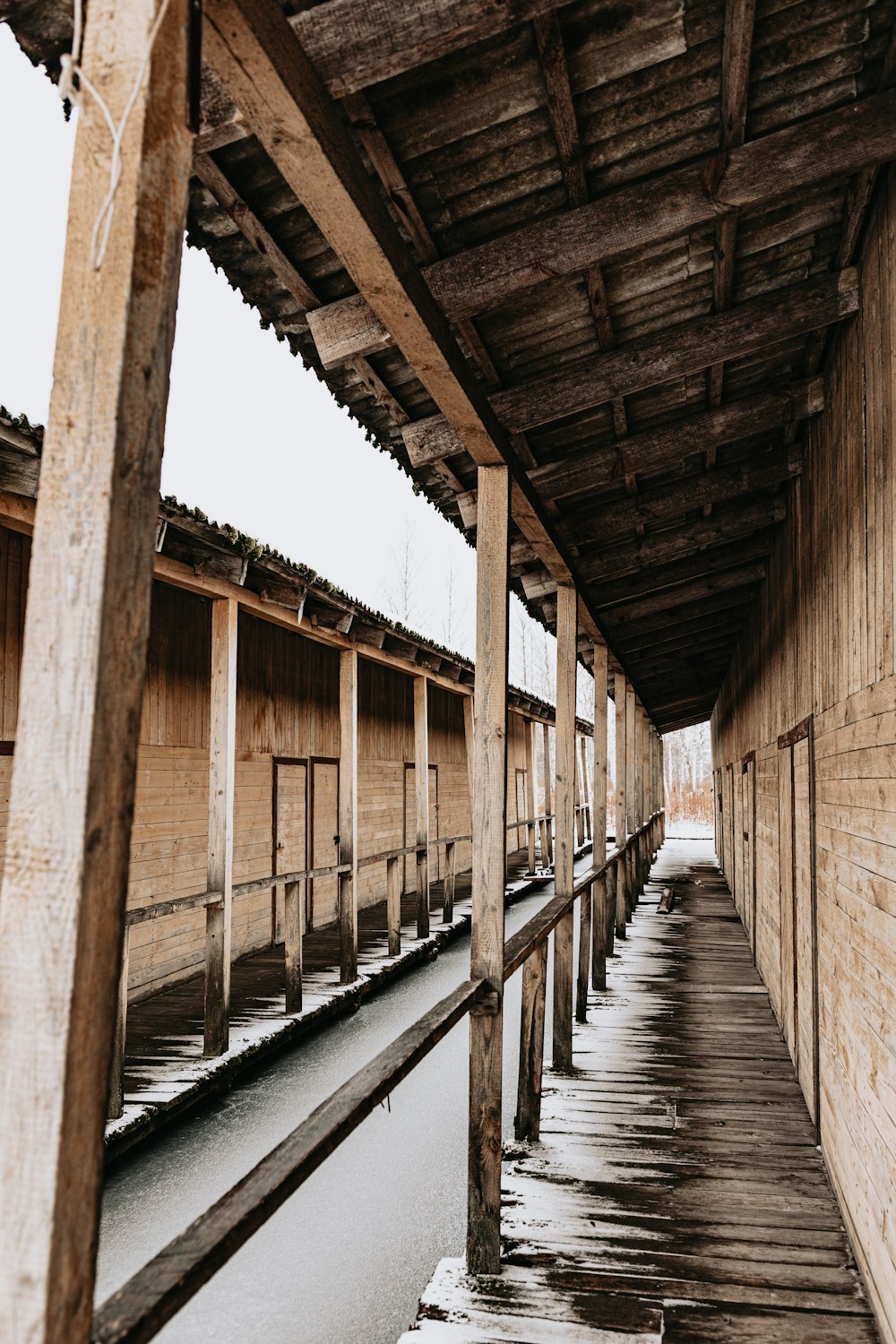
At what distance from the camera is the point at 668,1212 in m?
4.05

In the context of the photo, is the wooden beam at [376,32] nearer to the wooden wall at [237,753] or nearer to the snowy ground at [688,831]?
the wooden wall at [237,753]

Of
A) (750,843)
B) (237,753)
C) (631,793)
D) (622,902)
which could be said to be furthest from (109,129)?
(631,793)

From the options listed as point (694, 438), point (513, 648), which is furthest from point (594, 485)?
point (513, 648)

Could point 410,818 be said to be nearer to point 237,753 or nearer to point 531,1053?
point 237,753

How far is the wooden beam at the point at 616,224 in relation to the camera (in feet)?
10.5

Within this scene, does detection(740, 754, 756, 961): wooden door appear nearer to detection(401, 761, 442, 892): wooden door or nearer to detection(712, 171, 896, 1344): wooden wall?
detection(712, 171, 896, 1344): wooden wall

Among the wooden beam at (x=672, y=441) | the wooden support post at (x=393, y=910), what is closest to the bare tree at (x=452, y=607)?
the wooden support post at (x=393, y=910)

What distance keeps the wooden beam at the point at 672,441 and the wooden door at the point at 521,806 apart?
17256 mm

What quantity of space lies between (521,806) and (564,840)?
1807 cm

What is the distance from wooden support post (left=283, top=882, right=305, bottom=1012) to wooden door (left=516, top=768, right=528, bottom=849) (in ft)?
48.4

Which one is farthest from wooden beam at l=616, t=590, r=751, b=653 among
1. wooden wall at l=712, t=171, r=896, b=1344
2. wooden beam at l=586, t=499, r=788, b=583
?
wooden wall at l=712, t=171, r=896, b=1344

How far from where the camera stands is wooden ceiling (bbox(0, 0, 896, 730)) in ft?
7.19

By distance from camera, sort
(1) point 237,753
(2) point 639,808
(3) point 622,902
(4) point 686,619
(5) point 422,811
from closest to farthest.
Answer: (1) point 237,753 → (4) point 686,619 → (3) point 622,902 → (5) point 422,811 → (2) point 639,808

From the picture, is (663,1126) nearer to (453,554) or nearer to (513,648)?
(513,648)
